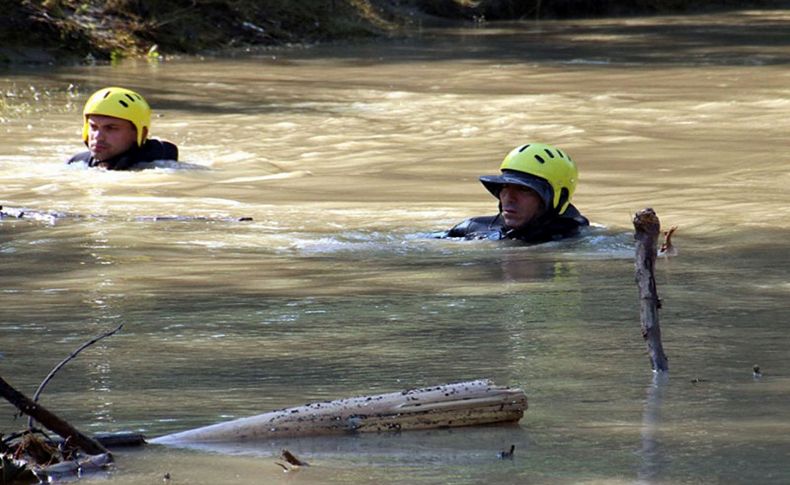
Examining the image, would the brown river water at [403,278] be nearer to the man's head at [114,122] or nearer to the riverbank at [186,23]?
the man's head at [114,122]

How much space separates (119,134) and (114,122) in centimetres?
14

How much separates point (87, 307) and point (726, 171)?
26.8 feet

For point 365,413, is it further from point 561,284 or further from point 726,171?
point 726,171

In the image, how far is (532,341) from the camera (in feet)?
24.6

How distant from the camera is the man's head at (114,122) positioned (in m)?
15.8

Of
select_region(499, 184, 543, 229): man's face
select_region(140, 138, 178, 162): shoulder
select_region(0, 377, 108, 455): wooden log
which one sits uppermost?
select_region(0, 377, 108, 455): wooden log

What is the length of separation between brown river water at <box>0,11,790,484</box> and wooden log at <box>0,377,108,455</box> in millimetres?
168

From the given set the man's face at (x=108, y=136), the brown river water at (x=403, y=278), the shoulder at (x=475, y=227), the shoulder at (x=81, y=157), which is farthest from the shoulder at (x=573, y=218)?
the shoulder at (x=81, y=157)

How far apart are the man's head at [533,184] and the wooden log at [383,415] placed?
5.96 metres

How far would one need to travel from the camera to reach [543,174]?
1179 centimetres

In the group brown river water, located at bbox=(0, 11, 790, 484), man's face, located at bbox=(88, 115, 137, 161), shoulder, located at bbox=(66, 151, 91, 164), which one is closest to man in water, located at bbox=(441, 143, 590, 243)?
brown river water, located at bbox=(0, 11, 790, 484)

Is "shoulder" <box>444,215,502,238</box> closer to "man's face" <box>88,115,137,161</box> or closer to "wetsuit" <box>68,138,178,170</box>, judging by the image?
"wetsuit" <box>68,138,178,170</box>

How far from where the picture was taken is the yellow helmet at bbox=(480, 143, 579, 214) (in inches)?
463

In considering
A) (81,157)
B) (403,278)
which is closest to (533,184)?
(403,278)
